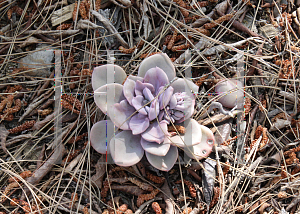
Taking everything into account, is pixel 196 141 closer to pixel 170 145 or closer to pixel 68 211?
pixel 170 145

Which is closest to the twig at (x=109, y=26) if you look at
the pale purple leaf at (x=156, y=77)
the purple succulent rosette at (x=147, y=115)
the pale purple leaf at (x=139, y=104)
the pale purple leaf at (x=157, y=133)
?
the purple succulent rosette at (x=147, y=115)

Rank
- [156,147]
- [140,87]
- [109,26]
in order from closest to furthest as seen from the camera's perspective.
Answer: [156,147]
[140,87]
[109,26]

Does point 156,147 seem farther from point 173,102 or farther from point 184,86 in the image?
point 184,86

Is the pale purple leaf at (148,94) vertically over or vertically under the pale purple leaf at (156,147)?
over

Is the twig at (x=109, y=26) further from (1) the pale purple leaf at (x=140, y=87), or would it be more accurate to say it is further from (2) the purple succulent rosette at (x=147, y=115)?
(1) the pale purple leaf at (x=140, y=87)

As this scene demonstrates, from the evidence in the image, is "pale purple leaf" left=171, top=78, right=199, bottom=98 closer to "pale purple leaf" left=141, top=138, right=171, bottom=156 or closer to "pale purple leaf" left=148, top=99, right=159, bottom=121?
"pale purple leaf" left=148, top=99, right=159, bottom=121

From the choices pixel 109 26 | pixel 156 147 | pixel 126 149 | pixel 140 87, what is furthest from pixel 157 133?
pixel 109 26

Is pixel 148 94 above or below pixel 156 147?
above

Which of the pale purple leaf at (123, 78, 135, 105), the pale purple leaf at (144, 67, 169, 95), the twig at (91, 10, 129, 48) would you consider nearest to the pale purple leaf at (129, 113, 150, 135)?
the pale purple leaf at (123, 78, 135, 105)

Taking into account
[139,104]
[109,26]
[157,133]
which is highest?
[109,26]
